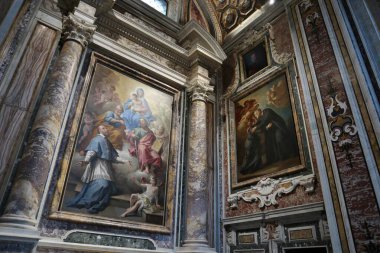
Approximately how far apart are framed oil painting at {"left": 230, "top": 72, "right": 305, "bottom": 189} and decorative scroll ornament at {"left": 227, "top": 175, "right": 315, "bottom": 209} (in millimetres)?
176

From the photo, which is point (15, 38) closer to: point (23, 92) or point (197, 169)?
point (23, 92)

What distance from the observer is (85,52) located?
604 cm

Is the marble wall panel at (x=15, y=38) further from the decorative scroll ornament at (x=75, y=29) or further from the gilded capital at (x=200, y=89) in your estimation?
the gilded capital at (x=200, y=89)

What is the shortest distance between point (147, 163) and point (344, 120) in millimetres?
3906

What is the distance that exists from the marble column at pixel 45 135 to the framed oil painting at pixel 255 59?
3914 mm

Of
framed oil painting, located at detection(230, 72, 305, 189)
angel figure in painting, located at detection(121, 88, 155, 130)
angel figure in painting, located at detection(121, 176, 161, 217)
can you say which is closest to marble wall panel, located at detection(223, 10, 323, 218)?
framed oil painting, located at detection(230, 72, 305, 189)

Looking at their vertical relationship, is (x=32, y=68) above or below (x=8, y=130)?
above

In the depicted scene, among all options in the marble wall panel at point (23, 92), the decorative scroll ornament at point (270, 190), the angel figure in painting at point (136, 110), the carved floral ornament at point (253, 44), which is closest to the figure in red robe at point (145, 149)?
the angel figure in painting at point (136, 110)

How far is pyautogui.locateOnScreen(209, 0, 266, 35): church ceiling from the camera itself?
777 cm

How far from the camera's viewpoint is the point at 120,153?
5750 mm

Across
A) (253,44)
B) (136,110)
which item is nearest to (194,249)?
(136,110)

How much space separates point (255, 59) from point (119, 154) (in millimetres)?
4208

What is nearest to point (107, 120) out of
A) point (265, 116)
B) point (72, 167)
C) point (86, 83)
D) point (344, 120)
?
Answer: point (86, 83)

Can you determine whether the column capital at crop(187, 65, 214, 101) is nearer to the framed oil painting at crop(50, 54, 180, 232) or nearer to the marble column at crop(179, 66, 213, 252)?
the marble column at crop(179, 66, 213, 252)
